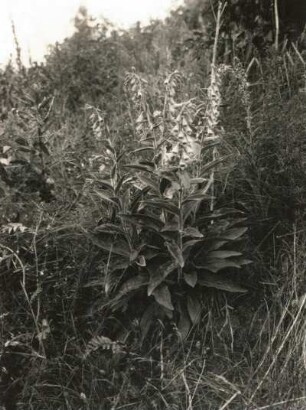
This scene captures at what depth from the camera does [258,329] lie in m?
3.46

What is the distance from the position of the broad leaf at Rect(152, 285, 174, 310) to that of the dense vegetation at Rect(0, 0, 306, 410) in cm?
1

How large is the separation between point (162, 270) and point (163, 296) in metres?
0.15

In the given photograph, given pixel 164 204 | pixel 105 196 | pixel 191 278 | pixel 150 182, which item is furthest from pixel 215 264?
pixel 105 196

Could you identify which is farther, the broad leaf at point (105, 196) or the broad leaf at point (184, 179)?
the broad leaf at point (105, 196)

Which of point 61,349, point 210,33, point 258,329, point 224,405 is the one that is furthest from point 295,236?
point 210,33

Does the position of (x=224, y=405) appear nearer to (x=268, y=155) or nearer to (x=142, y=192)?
(x=142, y=192)

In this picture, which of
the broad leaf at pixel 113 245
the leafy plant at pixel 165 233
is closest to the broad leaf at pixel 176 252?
the leafy plant at pixel 165 233

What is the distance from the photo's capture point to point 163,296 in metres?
3.31

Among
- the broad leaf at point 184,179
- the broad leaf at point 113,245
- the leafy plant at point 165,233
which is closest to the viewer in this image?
the broad leaf at point 184,179

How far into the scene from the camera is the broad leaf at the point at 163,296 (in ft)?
10.7

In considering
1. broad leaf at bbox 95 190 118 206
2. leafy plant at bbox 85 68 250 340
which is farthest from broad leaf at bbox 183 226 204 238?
broad leaf at bbox 95 190 118 206

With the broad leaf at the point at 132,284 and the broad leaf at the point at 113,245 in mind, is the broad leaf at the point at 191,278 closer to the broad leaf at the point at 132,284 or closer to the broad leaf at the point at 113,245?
the broad leaf at the point at 132,284

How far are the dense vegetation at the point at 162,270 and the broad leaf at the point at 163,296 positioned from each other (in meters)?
0.01

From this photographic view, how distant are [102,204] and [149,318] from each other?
0.84m
